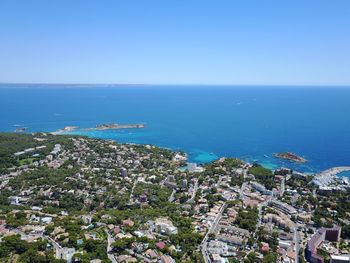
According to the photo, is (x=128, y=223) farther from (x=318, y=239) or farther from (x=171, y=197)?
(x=318, y=239)

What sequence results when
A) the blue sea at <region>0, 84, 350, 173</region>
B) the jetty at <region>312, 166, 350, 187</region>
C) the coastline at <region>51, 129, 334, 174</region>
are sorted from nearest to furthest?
the jetty at <region>312, 166, 350, 187</region>
the coastline at <region>51, 129, 334, 174</region>
the blue sea at <region>0, 84, 350, 173</region>

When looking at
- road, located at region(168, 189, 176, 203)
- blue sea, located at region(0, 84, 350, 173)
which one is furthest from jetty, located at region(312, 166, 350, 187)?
road, located at region(168, 189, 176, 203)

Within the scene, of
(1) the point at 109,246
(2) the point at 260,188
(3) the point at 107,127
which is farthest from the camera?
(3) the point at 107,127

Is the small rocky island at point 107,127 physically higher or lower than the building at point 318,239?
higher

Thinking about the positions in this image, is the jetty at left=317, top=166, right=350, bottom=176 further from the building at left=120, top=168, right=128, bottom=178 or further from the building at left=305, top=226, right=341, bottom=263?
the building at left=120, top=168, right=128, bottom=178

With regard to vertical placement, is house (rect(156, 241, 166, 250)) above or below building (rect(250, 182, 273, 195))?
above

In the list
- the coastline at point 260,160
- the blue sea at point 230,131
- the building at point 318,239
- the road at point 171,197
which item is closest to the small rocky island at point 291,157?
the coastline at point 260,160

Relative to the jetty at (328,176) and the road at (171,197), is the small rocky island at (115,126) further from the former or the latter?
the jetty at (328,176)

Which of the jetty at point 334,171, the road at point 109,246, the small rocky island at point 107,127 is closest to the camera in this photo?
the road at point 109,246

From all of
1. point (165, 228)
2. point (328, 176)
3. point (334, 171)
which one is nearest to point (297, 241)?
point (165, 228)
